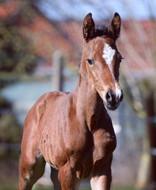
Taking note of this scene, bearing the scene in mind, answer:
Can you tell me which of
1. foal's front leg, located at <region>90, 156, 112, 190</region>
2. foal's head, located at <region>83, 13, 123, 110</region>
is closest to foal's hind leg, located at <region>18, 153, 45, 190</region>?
foal's front leg, located at <region>90, 156, 112, 190</region>

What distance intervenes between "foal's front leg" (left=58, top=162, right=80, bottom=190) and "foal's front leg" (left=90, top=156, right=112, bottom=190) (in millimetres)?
159

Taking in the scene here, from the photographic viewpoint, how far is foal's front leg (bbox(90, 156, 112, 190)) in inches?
118

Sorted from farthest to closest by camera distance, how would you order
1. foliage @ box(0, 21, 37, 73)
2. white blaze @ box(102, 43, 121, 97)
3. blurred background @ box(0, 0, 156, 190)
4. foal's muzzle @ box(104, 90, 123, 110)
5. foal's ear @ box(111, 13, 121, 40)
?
foliage @ box(0, 21, 37, 73)
blurred background @ box(0, 0, 156, 190)
foal's ear @ box(111, 13, 121, 40)
white blaze @ box(102, 43, 121, 97)
foal's muzzle @ box(104, 90, 123, 110)

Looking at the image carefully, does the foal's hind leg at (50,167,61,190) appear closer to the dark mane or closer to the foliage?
the dark mane

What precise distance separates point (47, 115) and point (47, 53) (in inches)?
349

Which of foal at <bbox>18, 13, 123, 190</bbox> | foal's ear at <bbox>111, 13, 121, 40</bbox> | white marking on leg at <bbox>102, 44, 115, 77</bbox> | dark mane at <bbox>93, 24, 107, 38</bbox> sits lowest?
foal at <bbox>18, 13, 123, 190</bbox>

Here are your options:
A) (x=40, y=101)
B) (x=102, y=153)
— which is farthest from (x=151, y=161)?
(x=102, y=153)

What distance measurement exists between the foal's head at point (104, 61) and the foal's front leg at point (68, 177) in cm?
72

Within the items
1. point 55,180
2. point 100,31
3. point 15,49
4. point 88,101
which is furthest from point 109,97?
point 15,49

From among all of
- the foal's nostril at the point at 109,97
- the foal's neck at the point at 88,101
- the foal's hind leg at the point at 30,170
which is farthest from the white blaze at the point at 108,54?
the foal's hind leg at the point at 30,170

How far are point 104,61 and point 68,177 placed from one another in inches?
41.0

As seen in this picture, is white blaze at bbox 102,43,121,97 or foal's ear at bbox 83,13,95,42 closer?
white blaze at bbox 102,43,121,97

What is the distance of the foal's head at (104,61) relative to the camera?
8.58 feet

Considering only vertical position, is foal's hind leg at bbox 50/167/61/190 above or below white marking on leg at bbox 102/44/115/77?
below
